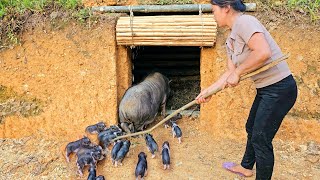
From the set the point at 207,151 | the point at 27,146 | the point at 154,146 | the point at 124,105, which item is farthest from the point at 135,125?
the point at 27,146

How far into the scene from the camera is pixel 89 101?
609 cm

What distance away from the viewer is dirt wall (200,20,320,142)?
224 inches

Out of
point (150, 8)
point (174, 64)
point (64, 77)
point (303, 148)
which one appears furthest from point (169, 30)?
point (174, 64)

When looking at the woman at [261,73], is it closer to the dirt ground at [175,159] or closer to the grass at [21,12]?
the dirt ground at [175,159]

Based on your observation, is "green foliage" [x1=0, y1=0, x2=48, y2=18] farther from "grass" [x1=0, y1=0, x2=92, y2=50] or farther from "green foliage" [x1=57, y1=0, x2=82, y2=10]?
"green foliage" [x1=57, y1=0, x2=82, y2=10]

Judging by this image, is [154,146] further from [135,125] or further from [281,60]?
[281,60]

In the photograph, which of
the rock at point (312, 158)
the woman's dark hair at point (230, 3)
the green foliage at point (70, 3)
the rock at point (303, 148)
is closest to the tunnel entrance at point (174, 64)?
the green foliage at point (70, 3)

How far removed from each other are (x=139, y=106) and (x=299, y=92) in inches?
98.5

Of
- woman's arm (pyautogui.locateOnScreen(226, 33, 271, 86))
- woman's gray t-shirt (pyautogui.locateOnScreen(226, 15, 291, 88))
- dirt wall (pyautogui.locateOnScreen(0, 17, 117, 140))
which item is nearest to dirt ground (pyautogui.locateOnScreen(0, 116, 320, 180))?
dirt wall (pyautogui.locateOnScreen(0, 17, 117, 140))

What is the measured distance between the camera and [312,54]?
568 cm

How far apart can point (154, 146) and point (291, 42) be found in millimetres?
2557

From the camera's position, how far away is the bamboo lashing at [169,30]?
18.6 feet

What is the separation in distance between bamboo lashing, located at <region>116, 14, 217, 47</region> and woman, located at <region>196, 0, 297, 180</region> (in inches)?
64.1

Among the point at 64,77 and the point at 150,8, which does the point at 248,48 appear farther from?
the point at 64,77
